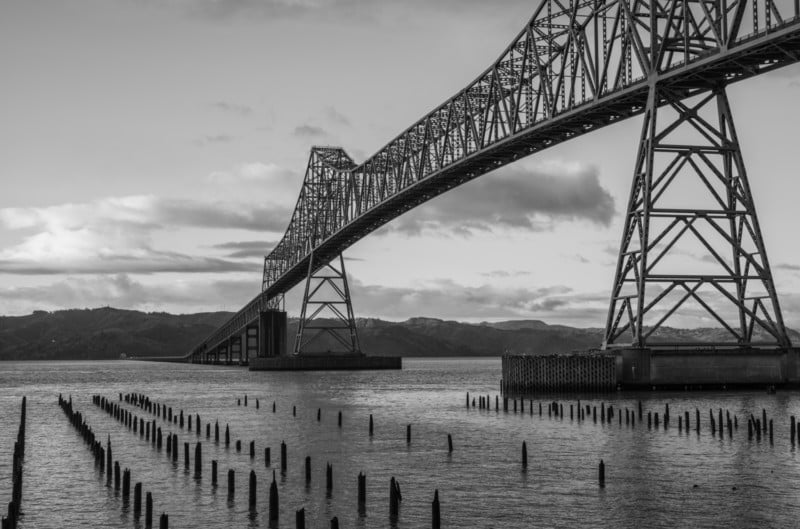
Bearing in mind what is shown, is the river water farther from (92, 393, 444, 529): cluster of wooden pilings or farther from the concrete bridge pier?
the concrete bridge pier

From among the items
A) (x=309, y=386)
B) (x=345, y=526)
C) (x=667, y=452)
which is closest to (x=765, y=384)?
(x=667, y=452)

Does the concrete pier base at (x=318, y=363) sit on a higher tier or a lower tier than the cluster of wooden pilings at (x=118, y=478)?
higher

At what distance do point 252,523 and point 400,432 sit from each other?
22.2m

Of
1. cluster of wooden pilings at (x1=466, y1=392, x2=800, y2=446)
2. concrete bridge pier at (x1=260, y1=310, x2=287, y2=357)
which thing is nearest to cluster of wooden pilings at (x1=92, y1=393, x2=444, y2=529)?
cluster of wooden pilings at (x1=466, y1=392, x2=800, y2=446)

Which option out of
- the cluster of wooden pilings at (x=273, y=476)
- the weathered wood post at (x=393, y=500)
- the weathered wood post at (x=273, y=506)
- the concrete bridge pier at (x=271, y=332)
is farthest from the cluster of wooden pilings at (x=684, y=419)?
the concrete bridge pier at (x=271, y=332)

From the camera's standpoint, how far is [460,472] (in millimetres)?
34188

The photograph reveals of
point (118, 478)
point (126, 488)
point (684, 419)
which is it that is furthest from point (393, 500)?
point (684, 419)

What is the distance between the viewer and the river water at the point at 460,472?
88.3 feet

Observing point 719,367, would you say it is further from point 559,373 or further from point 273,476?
point 273,476

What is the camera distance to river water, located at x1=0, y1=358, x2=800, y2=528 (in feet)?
88.3

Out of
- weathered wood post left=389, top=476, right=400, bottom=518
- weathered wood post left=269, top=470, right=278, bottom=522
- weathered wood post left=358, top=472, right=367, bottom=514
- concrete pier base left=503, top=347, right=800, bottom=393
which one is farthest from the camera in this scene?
concrete pier base left=503, top=347, right=800, bottom=393

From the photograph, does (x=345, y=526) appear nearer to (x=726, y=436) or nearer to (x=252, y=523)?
(x=252, y=523)

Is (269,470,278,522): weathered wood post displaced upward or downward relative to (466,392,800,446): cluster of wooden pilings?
downward

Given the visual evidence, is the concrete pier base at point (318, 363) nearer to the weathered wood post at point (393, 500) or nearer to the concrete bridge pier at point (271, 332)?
the concrete bridge pier at point (271, 332)
